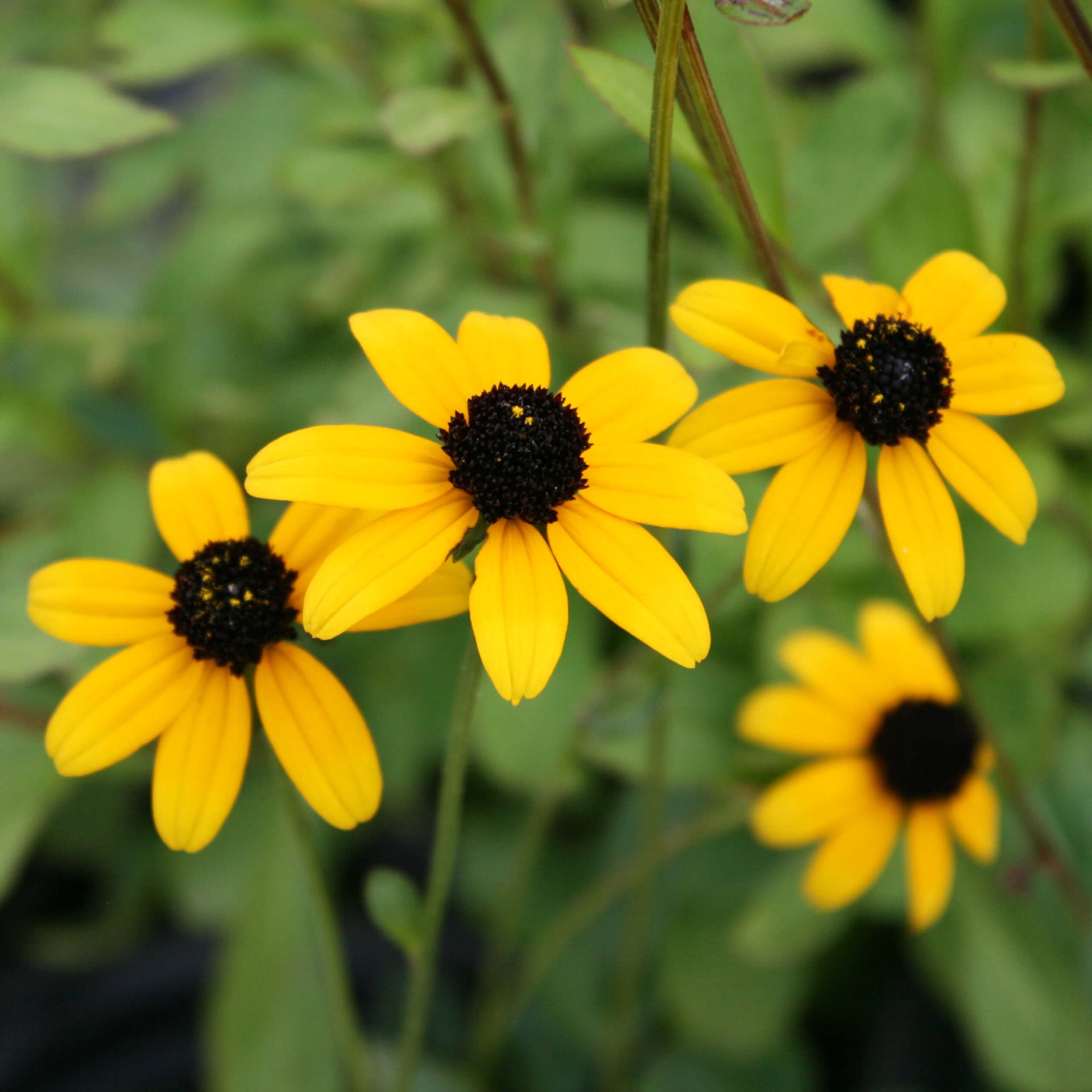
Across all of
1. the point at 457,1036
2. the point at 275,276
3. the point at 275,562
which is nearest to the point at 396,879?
the point at 275,562

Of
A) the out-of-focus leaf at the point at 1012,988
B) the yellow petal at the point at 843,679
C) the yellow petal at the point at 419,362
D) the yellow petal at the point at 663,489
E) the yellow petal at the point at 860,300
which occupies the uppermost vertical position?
the yellow petal at the point at 860,300

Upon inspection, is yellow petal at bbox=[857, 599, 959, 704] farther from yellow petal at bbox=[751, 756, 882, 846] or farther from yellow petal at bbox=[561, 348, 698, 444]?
yellow petal at bbox=[561, 348, 698, 444]

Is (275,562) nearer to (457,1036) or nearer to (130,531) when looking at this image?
(130,531)

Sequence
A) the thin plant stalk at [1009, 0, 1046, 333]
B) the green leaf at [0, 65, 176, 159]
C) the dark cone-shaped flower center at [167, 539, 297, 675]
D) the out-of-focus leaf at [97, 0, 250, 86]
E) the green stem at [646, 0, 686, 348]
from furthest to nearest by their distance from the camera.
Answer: the out-of-focus leaf at [97, 0, 250, 86], the thin plant stalk at [1009, 0, 1046, 333], the green leaf at [0, 65, 176, 159], the dark cone-shaped flower center at [167, 539, 297, 675], the green stem at [646, 0, 686, 348]

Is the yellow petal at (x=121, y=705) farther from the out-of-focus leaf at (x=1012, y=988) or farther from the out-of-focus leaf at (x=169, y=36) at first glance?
the out-of-focus leaf at (x=1012, y=988)

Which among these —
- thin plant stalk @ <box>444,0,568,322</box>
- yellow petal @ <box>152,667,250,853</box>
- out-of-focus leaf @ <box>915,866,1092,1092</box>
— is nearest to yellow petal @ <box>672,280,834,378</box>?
yellow petal @ <box>152,667,250,853</box>

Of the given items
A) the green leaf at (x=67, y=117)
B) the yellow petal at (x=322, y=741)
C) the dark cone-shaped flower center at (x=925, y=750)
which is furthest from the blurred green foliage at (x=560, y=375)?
the yellow petal at (x=322, y=741)
